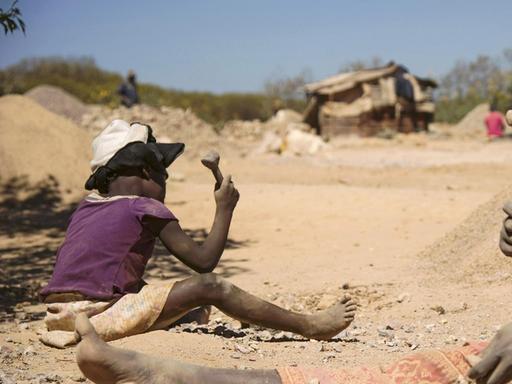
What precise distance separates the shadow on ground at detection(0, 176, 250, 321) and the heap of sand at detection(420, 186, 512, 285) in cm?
173

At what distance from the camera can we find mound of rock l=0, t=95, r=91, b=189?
12289mm

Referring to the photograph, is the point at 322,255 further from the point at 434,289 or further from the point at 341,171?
the point at 341,171

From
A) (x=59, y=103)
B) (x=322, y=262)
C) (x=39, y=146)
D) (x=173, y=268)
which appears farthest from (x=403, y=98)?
(x=173, y=268)

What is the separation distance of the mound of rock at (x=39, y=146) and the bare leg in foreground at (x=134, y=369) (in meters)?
9.48

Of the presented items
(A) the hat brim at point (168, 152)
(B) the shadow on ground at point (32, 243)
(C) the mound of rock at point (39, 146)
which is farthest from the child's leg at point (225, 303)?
(C) the mound of rock at point (39, 146)

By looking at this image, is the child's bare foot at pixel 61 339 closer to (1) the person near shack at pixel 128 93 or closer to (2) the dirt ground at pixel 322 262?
(2) the dirt ground at pixel 322 262

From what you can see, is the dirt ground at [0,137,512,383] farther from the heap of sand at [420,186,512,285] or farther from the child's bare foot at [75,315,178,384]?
the child's bare foot at [75,315,178,384]

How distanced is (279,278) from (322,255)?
3.73ft

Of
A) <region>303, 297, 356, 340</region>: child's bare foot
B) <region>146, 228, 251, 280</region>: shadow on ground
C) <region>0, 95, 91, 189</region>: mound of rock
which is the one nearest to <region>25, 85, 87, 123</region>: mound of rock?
<region>0, 95, 91, 189</region>: mound of rock

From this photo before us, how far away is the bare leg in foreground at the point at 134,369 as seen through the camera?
2.91m

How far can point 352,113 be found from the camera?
906 inches

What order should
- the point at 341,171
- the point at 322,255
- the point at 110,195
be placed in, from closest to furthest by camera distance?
the point at 110,195 → the point at 322,255 → the point at 341,171

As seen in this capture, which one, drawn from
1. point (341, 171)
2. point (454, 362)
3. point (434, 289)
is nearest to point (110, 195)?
point (454, 362)

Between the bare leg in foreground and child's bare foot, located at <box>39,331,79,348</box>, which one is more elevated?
the bare leg in foreground
